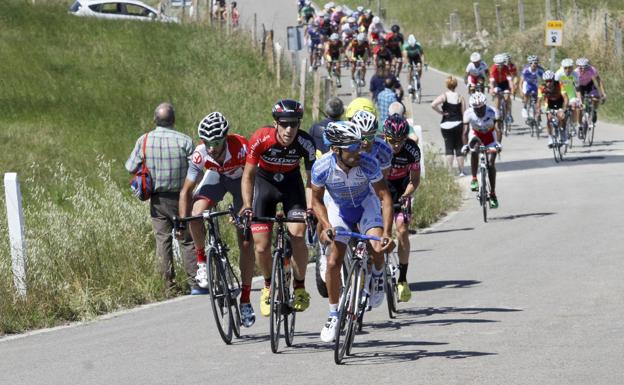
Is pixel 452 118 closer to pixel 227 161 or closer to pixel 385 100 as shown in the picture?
pixel 385 100

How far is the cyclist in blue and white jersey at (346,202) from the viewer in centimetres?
1012

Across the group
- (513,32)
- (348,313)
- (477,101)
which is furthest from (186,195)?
(513,32)

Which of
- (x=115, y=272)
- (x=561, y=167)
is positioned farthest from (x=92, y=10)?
Result: (x=115, y=272)

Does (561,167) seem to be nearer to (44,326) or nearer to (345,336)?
(44,326)

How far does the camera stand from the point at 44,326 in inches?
506

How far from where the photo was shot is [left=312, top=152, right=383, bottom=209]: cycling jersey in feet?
34.2

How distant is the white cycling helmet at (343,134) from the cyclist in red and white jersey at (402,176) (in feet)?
8.76

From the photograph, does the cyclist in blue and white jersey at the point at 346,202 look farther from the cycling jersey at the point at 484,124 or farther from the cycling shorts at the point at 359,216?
the cycling jersey at the point at 484,124

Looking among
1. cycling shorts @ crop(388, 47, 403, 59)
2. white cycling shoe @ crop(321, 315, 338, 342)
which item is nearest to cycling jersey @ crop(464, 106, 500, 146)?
white cycling shoe @ crop(321, 315, 338, 342)

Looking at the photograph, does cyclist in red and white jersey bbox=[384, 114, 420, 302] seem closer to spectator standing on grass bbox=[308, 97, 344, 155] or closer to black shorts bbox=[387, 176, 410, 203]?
black shorts bbox=[387, 176, 410, 203]

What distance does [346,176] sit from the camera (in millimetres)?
10484

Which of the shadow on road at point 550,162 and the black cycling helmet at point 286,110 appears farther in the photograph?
the shadow on road at point 550,162

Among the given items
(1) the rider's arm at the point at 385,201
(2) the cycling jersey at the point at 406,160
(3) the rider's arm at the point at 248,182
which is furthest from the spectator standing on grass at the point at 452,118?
(1) the rider's arm at the point at 385,201

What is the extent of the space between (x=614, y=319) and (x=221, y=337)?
3.16 metres
